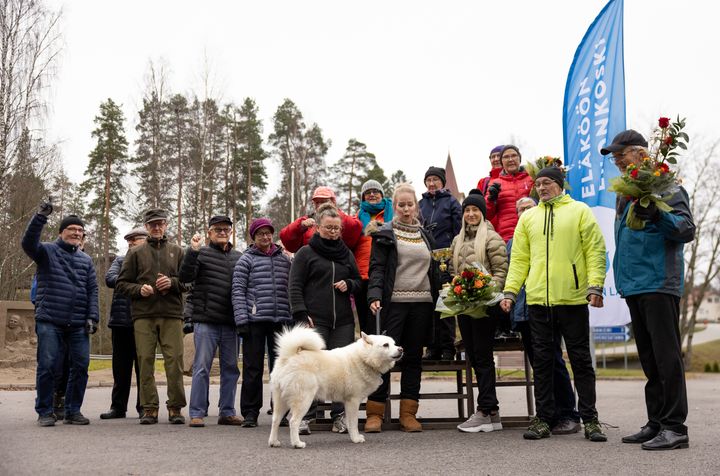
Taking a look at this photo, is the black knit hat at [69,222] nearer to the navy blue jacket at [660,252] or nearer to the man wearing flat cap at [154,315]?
the man wearing flat cap at [154,315]

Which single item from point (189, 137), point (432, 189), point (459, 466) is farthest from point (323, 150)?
point (459, 466)

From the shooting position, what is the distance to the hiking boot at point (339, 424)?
7.35 meters

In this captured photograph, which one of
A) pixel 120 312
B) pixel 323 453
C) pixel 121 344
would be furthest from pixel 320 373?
pixel 121 344

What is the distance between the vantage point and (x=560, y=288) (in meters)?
6.57

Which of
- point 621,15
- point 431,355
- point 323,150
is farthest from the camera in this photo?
point 323,150

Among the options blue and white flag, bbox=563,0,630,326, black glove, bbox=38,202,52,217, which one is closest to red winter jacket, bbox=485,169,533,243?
blue and white flag, bbox=563,0,630,326

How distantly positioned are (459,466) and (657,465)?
1479 millimetres

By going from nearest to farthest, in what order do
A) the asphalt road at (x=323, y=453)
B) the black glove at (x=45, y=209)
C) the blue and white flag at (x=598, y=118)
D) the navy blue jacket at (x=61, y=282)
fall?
the asphalt road at (x=323, y=453) → the black glove at (x=45, y=209) → the navy blue jacket at (x=61, y=282) → the blue and white flag at (x=598, y=118)

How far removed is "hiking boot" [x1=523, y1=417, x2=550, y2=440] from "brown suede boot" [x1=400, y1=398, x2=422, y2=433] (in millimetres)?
1247

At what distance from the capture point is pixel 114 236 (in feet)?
128

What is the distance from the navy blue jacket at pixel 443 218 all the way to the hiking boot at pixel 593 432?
278cm

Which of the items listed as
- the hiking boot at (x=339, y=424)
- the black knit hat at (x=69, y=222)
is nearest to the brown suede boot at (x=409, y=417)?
the hiking boot at (x=339, y=424)

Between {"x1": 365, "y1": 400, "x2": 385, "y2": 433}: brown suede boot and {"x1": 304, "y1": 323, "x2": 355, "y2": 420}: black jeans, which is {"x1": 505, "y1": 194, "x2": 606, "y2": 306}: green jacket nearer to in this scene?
{"x1": 304, "y1": 323, "x2": 355, "y2": 420}: black jeans

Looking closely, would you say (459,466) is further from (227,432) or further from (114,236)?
(114,236)
